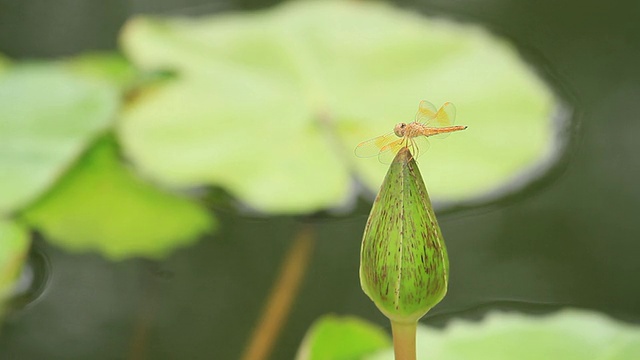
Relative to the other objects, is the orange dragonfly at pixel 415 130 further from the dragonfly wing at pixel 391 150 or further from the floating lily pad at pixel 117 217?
the floating lily pad at pixel 117 217

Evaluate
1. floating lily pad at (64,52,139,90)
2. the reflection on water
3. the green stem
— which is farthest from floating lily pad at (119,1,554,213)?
the green stem

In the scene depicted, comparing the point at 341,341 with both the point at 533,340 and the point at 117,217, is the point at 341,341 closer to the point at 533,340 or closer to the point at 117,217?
the point at 533,340

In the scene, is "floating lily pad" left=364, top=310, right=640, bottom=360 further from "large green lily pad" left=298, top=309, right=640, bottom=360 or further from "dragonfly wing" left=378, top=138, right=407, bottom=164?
"dragonfly wing" left=378, top=138, right=407, bottom=164

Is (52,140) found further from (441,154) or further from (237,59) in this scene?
(441,154)

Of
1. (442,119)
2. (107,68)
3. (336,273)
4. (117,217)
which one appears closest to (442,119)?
(442,119)

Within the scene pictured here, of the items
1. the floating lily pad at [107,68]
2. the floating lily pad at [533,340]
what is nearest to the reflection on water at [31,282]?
the floating lily pad at [107,68]

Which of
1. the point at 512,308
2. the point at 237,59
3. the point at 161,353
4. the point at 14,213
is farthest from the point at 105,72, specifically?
the point at 512,308
